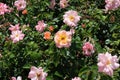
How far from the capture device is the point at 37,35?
4.00m

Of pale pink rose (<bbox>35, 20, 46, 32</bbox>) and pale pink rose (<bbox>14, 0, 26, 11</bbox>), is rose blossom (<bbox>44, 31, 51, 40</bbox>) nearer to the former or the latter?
pale pink rose (<bbox>35, 20, 46, 32</bbox>)

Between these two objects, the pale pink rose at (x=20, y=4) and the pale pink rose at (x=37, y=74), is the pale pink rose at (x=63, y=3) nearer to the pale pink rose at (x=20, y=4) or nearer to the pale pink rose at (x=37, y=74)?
the pale pink rose at (x=20, y=4)

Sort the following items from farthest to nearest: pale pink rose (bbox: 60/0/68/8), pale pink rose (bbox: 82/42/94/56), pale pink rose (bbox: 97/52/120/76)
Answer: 1. pale pink rose (bbox: 60/0/68/8)
2. pale pink rose (bbox: 82/42/94/56)
3. pale pink rose (bbox: 97/52/120/76)

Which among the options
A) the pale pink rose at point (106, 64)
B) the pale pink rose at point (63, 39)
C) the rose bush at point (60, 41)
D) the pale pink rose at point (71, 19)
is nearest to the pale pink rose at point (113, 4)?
the rose bush at point (60, 41)

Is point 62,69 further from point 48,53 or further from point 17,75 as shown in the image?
point 17,75

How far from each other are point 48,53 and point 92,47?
371mm

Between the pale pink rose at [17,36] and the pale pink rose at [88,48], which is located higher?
the pale pink rose at [17,36]

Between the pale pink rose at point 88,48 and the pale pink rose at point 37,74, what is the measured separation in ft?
1.36

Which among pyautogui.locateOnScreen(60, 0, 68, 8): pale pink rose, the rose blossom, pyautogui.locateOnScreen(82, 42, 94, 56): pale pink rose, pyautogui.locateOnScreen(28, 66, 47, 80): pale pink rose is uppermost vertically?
pyautogui.locateOnScreen(60, 0, 68, 8): pale pink rose

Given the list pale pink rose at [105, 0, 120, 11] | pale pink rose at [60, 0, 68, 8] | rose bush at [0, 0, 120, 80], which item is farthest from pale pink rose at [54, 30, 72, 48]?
pale pink rose at [60, 0, 68, 8]

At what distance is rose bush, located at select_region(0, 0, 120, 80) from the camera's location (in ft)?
11.1

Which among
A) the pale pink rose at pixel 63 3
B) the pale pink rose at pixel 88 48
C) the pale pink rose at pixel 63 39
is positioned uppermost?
the pale pink rose at pixel 63 3

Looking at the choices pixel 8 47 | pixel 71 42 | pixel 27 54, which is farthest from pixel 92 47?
pixel 8 47

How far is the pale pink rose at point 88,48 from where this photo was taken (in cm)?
354
